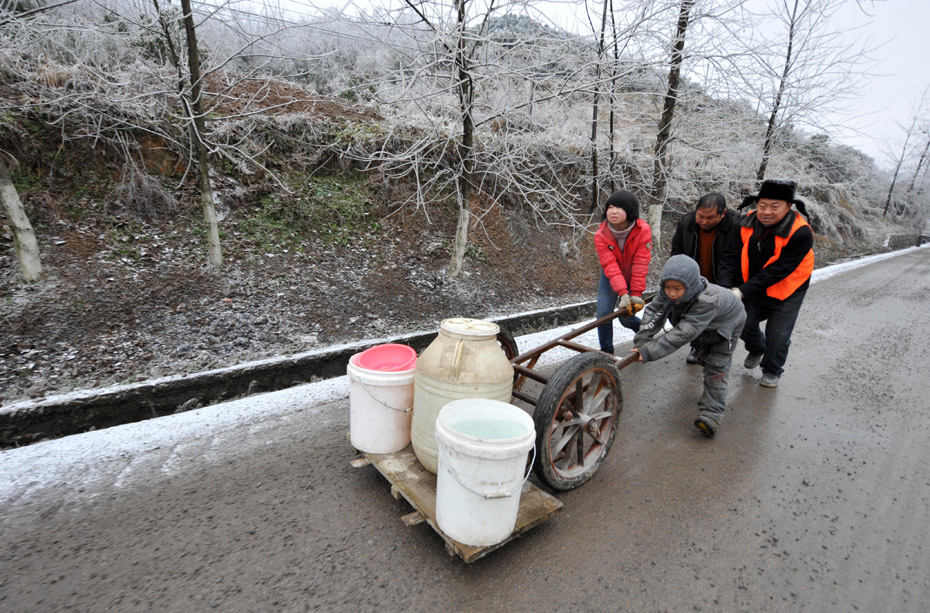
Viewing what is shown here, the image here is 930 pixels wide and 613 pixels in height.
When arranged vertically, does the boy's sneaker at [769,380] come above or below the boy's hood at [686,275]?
below

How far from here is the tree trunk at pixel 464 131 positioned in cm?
491

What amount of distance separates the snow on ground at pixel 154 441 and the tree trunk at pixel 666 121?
657 centimetres

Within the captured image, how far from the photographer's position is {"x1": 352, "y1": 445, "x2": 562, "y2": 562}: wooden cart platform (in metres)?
2.02

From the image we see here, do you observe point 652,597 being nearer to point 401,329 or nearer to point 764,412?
point 764,412

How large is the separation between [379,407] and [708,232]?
3940 millimetres

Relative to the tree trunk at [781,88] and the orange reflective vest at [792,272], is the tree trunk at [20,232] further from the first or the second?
the tree trunk at [781,88]

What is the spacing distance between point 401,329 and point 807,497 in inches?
160

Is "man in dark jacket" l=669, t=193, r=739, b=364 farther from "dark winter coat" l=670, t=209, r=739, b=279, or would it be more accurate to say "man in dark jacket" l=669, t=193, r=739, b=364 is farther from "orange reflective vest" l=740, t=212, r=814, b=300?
"orange reflective vest" l=740, t=212, r=814, b=300

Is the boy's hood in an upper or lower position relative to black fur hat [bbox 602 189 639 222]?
lower

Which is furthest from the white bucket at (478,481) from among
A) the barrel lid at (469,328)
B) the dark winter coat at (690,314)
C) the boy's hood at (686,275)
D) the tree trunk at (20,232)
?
the tree trunk at (20,232)

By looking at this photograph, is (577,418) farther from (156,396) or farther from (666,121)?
(666,121)

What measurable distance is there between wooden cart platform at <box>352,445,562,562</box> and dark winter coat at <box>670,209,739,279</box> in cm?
333

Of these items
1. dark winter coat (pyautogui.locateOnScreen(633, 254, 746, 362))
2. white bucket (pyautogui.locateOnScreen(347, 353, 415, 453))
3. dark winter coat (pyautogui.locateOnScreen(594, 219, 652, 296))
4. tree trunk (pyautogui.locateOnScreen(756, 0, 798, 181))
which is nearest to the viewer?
white bucket (pyautogui.locateOnScreen(347, 353, 415, 453))

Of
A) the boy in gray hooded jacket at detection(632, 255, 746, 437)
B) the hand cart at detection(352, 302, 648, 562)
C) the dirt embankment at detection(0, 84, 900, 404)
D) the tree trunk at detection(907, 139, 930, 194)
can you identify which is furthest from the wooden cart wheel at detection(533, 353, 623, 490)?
the tree trunk at detection(907, 139, 930, 194)
